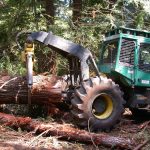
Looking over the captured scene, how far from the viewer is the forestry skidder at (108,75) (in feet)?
28.7

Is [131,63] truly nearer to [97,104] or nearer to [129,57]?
[129,57]

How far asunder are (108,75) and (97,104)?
132 centimetres

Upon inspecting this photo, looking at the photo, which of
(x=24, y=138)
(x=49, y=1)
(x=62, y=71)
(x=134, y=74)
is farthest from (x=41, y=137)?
(x=49, y=1)

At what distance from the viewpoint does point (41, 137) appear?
792 cm

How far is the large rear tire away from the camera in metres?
8.65

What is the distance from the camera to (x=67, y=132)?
790 centimetres

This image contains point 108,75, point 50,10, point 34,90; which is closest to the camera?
point 34,90

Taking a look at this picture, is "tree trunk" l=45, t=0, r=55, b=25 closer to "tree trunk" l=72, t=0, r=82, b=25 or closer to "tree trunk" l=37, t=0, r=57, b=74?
"tree trunk" l=37, t=0, r=57, b=74

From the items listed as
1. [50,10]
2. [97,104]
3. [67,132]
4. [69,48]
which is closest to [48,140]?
[67,132]

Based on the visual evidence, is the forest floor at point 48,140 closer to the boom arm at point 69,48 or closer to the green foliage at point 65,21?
the boom arm at point 69,48

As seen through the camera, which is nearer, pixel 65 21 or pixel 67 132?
pixel 67 132

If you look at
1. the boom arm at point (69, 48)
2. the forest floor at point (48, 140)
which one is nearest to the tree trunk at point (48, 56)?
the boom arm at point (69, 48)

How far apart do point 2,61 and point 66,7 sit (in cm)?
290

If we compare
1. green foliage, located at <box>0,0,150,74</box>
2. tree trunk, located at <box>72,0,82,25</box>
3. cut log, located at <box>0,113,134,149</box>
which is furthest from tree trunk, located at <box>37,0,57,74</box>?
cut log, located at <box>0,113,134,149</box>
